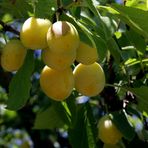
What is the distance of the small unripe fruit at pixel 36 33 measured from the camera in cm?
117

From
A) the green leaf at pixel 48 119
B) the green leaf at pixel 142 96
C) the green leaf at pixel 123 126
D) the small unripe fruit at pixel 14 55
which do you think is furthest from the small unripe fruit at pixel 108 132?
the small unripe fruit at pixel 14 55

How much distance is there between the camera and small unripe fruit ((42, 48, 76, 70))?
1135 millimetres

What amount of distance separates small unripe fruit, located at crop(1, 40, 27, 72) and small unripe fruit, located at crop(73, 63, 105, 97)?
0.48 feet

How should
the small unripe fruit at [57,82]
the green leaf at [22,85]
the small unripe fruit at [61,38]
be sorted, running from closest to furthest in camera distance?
the small unripe fruit at [61,38] < the small unripe fruit at [57,82] < the green leaf at [22,85]

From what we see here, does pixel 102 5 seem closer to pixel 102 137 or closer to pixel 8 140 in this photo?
pixel 102 137

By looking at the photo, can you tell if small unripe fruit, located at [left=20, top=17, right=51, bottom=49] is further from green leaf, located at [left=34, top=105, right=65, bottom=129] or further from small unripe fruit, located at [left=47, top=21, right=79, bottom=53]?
green leaf, located at [left=34, top=105, right=65, bottom=129]

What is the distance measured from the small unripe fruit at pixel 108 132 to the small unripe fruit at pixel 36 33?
0.61 m

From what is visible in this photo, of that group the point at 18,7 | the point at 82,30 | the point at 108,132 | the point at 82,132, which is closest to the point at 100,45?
the point at 82,30

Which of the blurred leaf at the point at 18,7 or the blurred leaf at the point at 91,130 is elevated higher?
the blurred leaf at the point at 18,7

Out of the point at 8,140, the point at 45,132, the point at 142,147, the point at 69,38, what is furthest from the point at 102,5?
the point at 8,140

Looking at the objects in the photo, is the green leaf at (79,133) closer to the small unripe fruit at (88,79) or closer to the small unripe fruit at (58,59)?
the small unripe fruit at (88,79)

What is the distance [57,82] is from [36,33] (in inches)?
5.6

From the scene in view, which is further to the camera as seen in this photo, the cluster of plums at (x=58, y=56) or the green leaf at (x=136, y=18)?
the green leaf at (x=136, y=18)

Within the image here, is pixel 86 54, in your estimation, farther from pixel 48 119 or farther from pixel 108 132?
pixel 48 119
